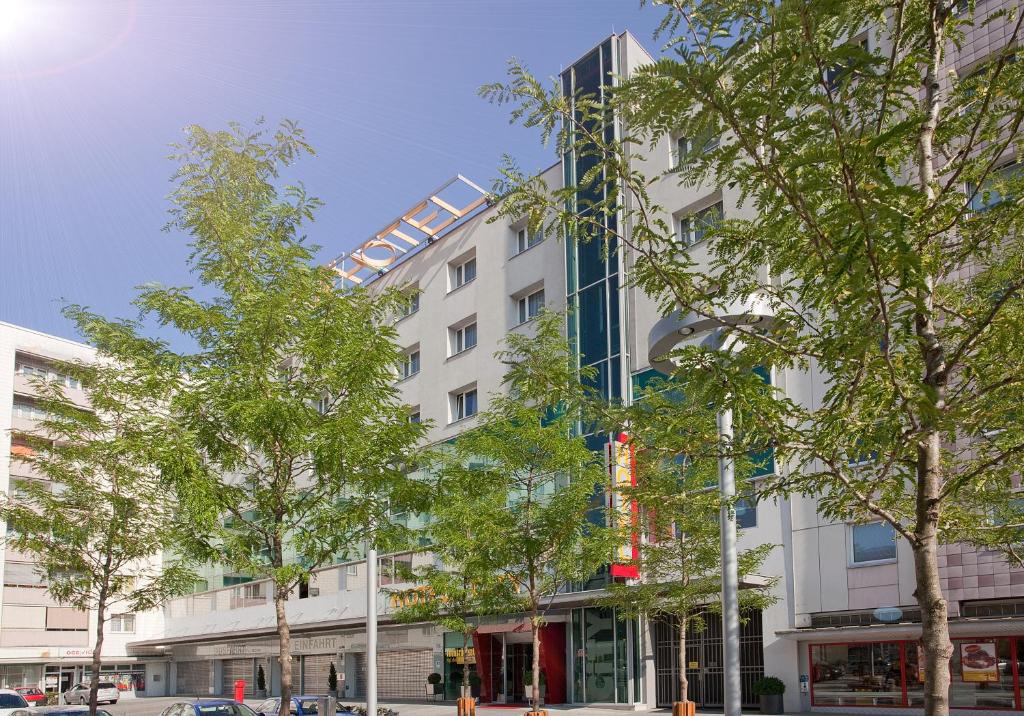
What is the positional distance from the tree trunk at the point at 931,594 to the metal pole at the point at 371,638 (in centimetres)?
963

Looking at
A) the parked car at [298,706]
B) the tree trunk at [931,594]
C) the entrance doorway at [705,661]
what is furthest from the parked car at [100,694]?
the tree trunk at [931,594]

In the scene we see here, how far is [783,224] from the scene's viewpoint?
688cm

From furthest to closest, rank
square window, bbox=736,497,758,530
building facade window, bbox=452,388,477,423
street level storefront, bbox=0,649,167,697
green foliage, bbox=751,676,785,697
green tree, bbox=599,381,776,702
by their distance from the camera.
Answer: street level storefront, bbox=0,649,167,697
building facade window, bbox=452,388,477,423
square window, bbox=736,497,758,530
green foliage, bbox=751,676,785,697
green tree, bbox=599,381,776,702

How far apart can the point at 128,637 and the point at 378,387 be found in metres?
60.6

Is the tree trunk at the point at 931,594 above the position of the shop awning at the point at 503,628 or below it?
above

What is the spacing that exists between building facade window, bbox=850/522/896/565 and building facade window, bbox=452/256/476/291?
70.8 ft

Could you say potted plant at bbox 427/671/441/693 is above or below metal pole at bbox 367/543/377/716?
below

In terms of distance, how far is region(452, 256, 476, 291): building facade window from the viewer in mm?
43469

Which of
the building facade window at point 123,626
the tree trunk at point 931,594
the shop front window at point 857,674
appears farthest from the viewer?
the building facade window at point 123,626

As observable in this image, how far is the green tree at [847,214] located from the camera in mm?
6039

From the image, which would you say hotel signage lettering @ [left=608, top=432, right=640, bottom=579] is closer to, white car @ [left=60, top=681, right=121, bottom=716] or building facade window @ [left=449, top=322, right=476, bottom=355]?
building facade window @ [left=449, top=322, right=476, bottom=355]

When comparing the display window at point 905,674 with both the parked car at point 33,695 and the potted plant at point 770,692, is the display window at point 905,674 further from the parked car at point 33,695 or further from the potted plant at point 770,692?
the parked car at point 33,695

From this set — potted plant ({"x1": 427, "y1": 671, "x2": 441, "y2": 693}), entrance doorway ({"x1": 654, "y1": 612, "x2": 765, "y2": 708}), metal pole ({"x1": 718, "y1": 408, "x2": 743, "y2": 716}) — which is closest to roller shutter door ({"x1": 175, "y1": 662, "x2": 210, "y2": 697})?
potted plant ({"x1": 427, "y1": 671, "x2": 441, "y2": 693})

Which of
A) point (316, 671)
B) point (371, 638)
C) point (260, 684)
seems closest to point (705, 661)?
point (371, 638)
